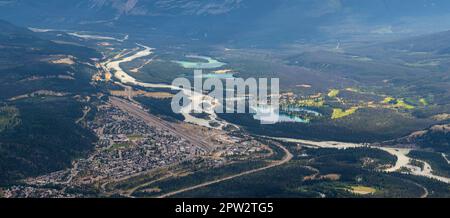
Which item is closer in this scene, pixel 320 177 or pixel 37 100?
pixel 320 177

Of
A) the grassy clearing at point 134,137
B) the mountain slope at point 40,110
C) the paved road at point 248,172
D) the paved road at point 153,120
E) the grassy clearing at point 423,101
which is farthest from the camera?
the grassy clearing at point 423,101

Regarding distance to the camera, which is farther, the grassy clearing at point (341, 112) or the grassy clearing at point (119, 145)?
the grassy clearing at point (341, 112)

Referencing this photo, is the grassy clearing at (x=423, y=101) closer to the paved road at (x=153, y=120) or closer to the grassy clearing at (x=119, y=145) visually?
the paved road at (x=153, y=120)

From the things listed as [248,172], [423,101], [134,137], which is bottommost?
[248,172]

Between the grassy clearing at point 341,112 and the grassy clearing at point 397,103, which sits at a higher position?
the grassy clearing at point 397,103

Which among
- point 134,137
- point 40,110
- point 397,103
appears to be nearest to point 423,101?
point 397,103

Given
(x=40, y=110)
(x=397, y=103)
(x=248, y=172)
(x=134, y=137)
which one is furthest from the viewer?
(x=397, y=103)

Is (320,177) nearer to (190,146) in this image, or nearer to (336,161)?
(336,161)

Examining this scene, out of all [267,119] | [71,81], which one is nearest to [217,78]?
[71,81]

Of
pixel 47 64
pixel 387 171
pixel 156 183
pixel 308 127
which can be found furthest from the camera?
pixel 47 64

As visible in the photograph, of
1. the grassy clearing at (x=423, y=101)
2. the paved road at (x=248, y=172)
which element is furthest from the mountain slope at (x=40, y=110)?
the grassy clearing at (x=423, y=101)

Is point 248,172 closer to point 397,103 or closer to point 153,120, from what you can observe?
point 153,120
